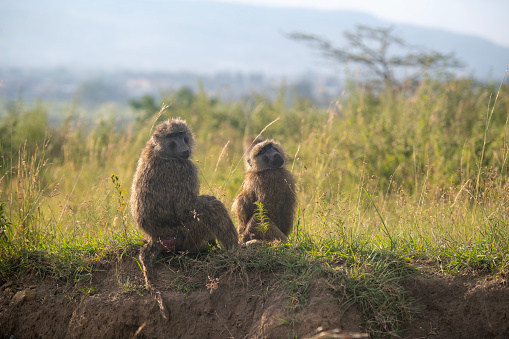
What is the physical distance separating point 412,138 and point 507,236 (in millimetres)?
3523

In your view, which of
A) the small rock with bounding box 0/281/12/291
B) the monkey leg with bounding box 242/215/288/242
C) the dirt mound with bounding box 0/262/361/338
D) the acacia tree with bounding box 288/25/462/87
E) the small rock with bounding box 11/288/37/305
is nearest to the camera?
the dirt mound with bounding box 0/262/361/338

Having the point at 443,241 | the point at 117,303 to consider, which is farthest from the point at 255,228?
the point at 443,241

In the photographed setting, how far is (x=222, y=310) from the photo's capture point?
11.2 ft

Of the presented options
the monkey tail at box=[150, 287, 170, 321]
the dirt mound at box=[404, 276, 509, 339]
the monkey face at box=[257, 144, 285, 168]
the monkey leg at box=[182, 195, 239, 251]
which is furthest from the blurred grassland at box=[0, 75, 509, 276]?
the monkey tail at box=[150, 287, 170, 321]

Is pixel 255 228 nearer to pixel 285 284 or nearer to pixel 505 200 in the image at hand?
pixel 285 284

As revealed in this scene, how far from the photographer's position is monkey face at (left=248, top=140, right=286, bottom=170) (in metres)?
4.30

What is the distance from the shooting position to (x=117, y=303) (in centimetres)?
353

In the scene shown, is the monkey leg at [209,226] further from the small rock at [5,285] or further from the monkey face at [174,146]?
the small rock at [5,285]

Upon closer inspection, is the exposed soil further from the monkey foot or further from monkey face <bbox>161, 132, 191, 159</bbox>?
monkey face <bbox>161, 132, 191, 159</bbox>

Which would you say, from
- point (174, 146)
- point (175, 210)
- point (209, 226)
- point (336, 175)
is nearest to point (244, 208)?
point (209, 226)

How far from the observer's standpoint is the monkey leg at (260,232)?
13.2ft

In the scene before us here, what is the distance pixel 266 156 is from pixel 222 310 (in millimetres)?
1651

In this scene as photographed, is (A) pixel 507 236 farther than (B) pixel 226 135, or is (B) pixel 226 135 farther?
(B) pixel 226 135

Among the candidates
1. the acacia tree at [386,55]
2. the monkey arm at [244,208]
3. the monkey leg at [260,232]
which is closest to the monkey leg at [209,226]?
the monkey leg at [260,232]
